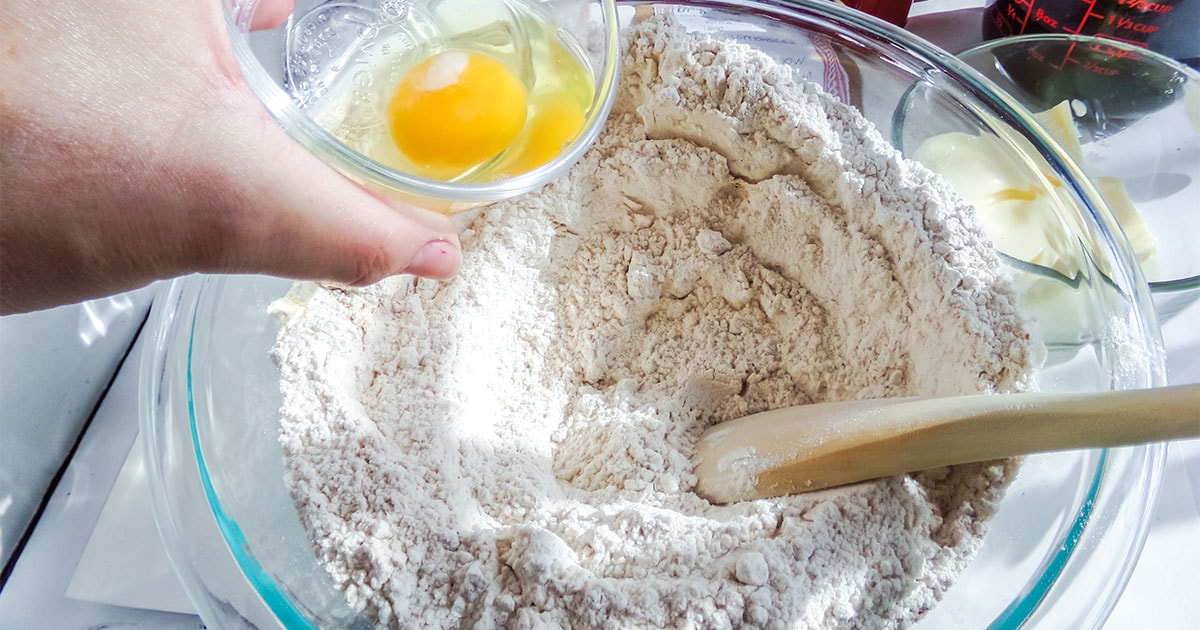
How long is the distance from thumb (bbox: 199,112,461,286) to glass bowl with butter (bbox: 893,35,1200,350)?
0.50m

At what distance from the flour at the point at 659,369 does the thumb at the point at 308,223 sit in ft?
0.40

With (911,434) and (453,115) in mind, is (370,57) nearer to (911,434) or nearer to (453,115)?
(453,115)

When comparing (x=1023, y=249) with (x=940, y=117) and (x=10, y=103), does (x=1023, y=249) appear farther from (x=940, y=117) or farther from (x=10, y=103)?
(x=10, y=103)

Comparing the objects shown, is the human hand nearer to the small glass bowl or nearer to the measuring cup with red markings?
the small glass bowl

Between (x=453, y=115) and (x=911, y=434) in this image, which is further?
(x=453, y=115)

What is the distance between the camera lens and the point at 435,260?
2.12 feet

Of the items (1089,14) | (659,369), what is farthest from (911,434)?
(1089,14)

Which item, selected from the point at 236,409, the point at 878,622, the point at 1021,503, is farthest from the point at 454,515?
the point at 1021,503

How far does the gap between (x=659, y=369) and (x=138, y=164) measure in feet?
1.50

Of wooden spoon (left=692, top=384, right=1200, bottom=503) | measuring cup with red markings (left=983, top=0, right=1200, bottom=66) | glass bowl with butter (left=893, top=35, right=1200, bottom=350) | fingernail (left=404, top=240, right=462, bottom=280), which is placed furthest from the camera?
measuring cup with red markings (left=983, top=0, right=1200, bottom=66)

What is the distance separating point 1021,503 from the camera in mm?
606

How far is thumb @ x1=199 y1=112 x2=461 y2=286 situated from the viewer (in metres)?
0.53

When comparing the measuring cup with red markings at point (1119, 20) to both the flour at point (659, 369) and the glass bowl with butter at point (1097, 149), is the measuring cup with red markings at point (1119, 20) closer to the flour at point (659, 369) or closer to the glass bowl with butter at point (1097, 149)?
the glass bowl with butter at point (1097, 149)

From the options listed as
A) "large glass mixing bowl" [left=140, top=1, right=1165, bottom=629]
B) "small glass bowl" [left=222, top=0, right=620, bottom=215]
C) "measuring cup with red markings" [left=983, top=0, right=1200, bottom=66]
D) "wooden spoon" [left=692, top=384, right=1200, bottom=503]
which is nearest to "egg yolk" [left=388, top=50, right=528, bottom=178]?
"small glass bowl" [left=222, top=0, right=620, bottom=215]
